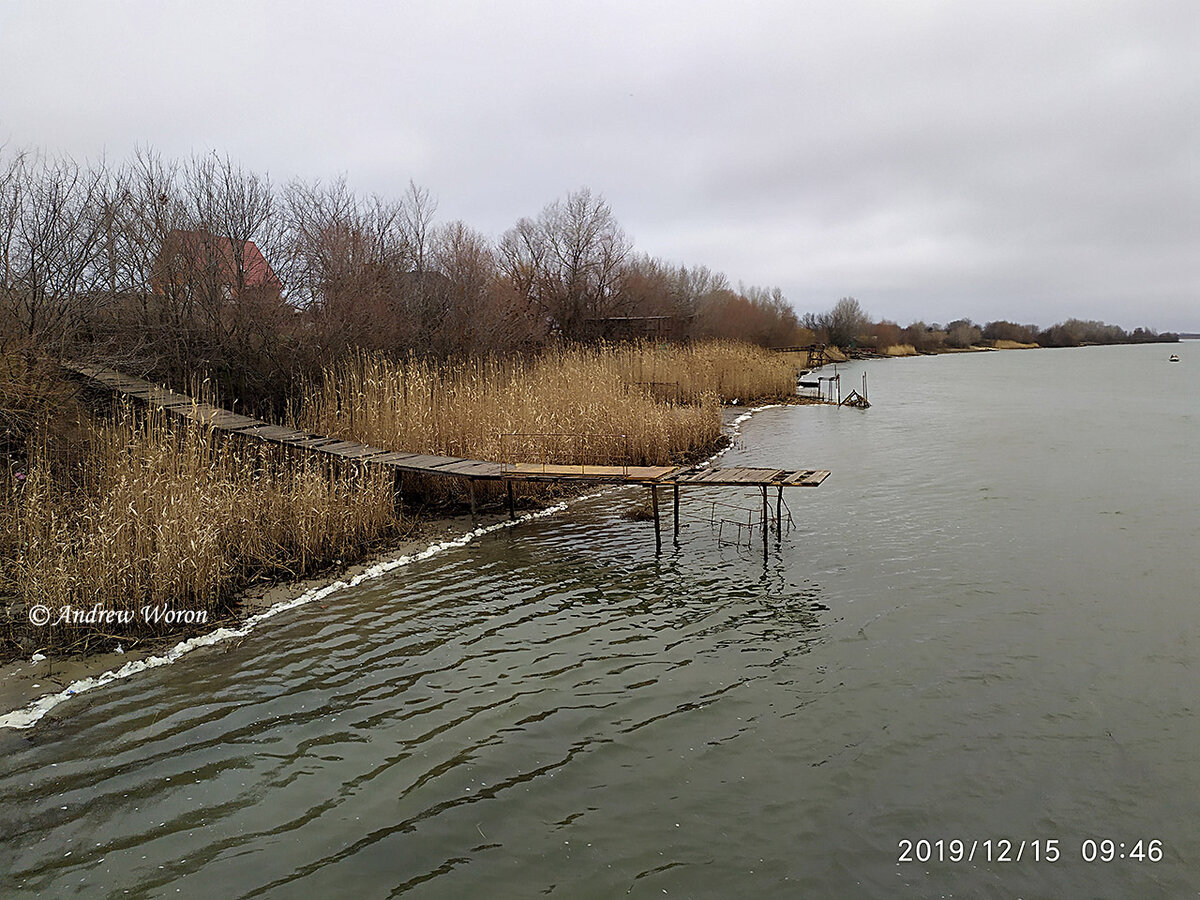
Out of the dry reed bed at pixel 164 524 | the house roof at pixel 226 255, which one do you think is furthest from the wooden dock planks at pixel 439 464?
the house roof at pixel 226 255

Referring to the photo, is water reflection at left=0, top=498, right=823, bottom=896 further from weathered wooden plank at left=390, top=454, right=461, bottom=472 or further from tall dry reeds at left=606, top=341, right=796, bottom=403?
tall dry reeds at left=606, top=341, right=796, bottom=403

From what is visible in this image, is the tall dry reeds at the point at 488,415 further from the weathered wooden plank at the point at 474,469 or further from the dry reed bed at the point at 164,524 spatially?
the dry reed bed at the point at 164,524

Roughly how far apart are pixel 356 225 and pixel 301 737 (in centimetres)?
1275

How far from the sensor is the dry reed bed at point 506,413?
9.91m

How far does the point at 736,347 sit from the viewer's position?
29.1 meters

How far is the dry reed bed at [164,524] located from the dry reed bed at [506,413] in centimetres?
175

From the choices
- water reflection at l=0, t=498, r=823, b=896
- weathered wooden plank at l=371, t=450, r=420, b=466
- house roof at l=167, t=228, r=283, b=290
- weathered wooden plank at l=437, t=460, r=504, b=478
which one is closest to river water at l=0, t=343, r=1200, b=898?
water reflection at l=0, t=498, r=823, b=896

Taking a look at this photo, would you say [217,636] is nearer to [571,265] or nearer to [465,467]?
[465,467]

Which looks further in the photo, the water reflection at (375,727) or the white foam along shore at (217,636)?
the white foam along shore at (217,636)

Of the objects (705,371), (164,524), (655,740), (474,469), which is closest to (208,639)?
(164,524)

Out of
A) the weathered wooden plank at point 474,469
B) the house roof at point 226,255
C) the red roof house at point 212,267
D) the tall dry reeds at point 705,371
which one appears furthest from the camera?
the tall dry reeds at point 705,371

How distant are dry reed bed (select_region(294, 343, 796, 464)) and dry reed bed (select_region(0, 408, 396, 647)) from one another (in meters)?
1.75

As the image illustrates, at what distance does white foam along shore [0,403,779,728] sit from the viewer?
4.39 meters

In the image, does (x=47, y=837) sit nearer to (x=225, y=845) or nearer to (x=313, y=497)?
(x=225, y=845)
